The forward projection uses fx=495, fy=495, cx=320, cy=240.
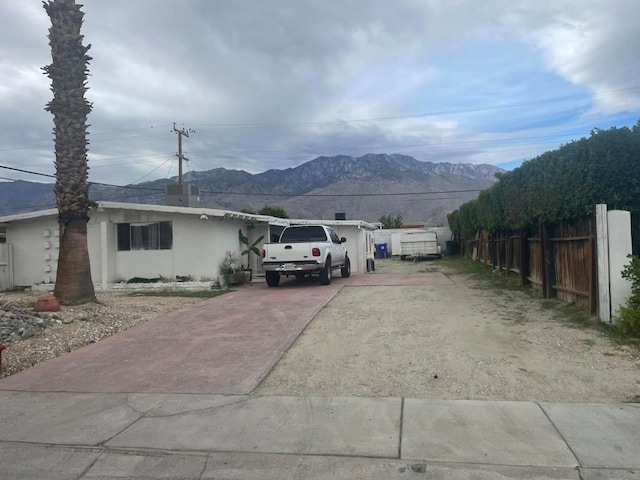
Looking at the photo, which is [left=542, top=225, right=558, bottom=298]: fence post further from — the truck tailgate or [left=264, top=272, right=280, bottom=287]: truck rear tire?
[left=264, top=272, right=280, bottom=287]: truck rear tire

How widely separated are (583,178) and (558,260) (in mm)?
2517

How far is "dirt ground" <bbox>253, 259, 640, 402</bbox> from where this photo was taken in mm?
5695

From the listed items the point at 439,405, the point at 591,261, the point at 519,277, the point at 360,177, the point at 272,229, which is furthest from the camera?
the point at 360,177

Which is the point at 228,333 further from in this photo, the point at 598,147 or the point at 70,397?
the point at 598,147

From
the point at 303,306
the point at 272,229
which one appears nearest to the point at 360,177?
the point at 272,229

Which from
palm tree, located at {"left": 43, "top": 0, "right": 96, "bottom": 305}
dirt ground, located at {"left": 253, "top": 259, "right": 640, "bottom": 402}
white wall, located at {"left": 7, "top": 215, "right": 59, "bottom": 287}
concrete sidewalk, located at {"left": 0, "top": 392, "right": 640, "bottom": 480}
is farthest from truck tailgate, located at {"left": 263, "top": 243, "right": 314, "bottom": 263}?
concrete sidewalk, located at {"left": 0, "top": 392, "right": 640, "bottom": 480}

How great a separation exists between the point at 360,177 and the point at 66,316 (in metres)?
133

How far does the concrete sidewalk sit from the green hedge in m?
4.85

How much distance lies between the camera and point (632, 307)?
7621 millimetres

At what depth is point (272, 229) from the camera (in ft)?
71.8

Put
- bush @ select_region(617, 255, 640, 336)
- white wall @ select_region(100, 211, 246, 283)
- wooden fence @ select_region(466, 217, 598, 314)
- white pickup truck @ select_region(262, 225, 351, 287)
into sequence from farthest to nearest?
1. white wall @ select_region(100, 211, 246, 283)
2. white pickup truck @ select_region(262, 225, 351, 287)
3. wooden fence @ select_region(466, 217, 598, 314)
4. bush @ select_region(617, 255, 640, 336)

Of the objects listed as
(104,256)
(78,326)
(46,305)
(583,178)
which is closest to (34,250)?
(104,256)

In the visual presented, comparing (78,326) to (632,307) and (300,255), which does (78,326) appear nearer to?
(300,255)

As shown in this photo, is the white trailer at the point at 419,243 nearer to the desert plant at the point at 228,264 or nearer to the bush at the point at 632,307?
the desert plant at the point at 228,264
